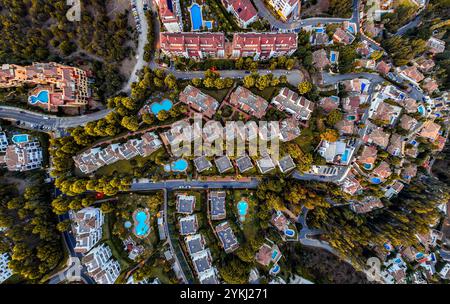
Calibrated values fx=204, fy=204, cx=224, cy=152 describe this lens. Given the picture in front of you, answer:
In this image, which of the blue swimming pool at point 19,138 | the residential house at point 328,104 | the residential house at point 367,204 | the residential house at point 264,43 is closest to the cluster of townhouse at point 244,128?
the residential house at point 328,104

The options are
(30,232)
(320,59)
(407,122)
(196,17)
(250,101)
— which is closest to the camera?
(30,232)

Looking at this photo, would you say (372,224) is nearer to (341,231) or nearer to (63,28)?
(341,231)

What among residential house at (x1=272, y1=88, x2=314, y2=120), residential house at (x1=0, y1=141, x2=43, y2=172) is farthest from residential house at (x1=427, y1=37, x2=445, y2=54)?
residential house at (x1=0, y1=141, x2=43, y2=172)

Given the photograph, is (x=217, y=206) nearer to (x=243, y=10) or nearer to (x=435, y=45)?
(x=243, y=10)

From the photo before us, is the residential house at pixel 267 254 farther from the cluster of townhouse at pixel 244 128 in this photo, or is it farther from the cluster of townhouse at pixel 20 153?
the cluster of townhouse at pixel 20 153

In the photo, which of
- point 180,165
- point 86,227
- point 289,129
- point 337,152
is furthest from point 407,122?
point 86,227
